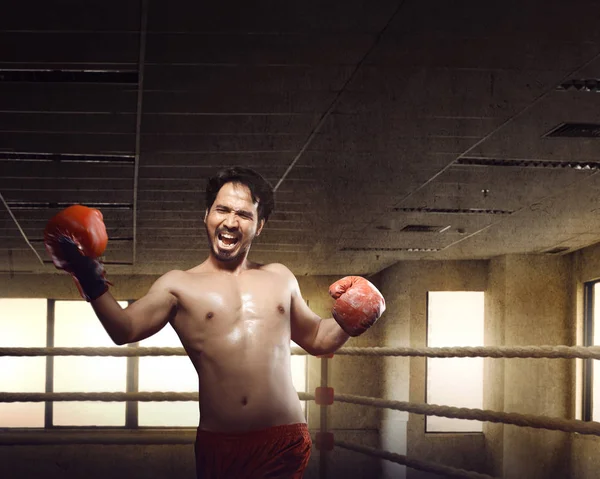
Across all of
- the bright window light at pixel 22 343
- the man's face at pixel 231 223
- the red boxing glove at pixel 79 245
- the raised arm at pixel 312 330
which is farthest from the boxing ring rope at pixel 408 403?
the bright window light at pixel 22 343

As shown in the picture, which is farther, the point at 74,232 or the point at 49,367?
the point at 49,367

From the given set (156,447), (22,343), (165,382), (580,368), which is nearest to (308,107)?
(580,368)

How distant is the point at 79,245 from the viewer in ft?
5.85

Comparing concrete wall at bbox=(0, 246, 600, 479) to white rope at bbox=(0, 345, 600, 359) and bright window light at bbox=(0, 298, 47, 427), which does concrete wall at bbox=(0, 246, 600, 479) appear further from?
white rope at bbox=(0, 345, 600, 359)

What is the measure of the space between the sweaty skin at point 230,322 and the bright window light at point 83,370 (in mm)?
11204

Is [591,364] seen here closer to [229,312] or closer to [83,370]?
[83,370]

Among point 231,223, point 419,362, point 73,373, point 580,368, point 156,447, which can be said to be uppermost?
point 231,223

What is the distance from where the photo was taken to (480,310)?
11133 mm

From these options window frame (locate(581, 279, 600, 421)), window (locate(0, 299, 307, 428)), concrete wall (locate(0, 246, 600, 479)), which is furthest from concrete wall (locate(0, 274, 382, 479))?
window frame (locate(581, 279, 600, 421))

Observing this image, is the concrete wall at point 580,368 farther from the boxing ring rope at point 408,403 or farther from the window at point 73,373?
the boxing ring rope at point 408,403

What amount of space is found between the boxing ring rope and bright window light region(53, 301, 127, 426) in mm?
10044

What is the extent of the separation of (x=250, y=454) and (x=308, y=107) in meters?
2.63

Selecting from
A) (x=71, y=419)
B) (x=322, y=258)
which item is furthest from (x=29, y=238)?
(x=71, y=419)

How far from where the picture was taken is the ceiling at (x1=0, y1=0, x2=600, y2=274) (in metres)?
3.16
